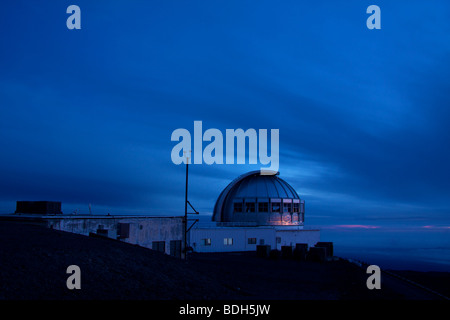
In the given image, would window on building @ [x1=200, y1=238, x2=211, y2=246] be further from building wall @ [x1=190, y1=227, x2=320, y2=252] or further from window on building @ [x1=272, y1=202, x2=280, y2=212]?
window on building @ [x1=272, y1=202, x2=280, y2=212]

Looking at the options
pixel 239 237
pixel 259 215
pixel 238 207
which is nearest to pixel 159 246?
pixel 239 237

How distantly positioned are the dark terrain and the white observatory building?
72.1ft

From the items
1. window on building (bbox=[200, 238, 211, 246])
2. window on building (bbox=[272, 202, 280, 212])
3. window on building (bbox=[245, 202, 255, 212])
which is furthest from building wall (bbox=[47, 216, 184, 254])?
window on building (bbox=[272, 202, 280, 212])

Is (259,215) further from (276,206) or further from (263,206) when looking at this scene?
(276,206)

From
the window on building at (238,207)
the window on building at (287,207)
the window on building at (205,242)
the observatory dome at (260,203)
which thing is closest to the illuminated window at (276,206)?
the observatory dome at (260,203)

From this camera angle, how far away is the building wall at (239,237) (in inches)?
1807

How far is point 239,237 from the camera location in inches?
1916

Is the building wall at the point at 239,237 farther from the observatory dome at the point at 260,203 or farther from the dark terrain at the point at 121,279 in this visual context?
the dark terrain at the point at 121,279

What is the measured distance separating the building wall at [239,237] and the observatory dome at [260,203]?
2.47m

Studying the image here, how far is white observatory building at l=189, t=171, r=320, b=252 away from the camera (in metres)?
48.9

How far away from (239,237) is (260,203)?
802 cm

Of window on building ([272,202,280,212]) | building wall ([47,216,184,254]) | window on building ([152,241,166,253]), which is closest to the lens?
building wall ([47,216,184,254])
